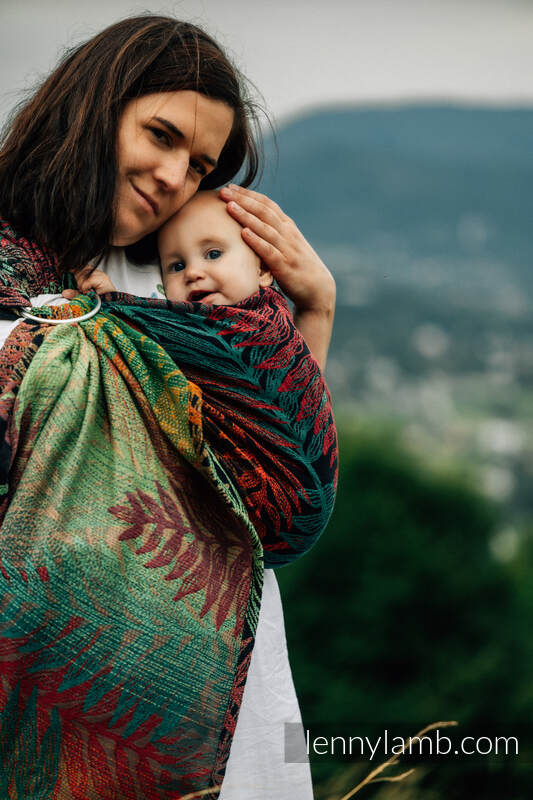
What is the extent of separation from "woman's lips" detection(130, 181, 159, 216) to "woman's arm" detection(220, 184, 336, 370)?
0.60 ft

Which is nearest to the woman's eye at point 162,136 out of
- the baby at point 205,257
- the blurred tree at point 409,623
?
the baby at point 205,257

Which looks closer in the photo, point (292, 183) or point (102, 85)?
point (102, 85)

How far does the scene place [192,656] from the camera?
1060 mm

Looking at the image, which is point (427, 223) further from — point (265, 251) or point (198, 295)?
point (198, 295)

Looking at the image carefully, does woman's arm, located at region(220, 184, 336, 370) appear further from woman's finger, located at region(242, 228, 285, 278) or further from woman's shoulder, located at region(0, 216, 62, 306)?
woman's shoulder, located at region(0, 216, 62, 306)

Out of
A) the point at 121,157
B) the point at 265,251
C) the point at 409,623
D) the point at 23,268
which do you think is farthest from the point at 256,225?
the point at 409,623

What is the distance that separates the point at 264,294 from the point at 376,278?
495 centimetres

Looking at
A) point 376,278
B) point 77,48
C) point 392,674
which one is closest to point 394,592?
point 392,674

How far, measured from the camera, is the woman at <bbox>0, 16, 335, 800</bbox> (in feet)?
4.27

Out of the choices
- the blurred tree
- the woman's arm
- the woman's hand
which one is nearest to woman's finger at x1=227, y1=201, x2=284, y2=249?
the woman's arm

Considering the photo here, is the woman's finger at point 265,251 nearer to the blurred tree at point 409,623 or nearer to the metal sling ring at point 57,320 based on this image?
the metal sling ring at point 57,320

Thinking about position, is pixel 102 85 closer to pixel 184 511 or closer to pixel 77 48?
pixel 77 48

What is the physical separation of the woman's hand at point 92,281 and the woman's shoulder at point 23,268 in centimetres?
3

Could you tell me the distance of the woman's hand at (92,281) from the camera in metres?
1.33
